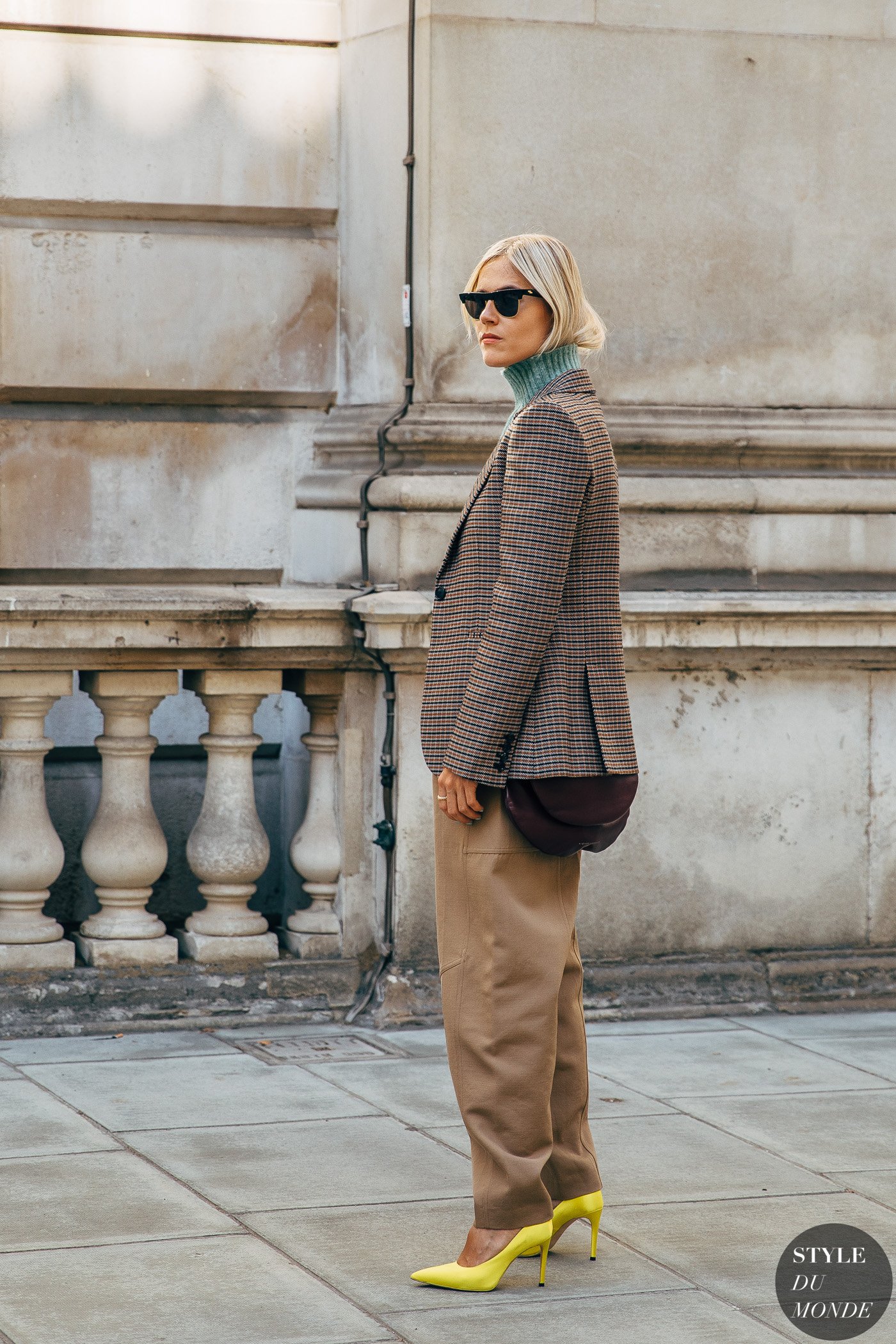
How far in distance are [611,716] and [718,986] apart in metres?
2.53

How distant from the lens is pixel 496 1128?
12.0 ft

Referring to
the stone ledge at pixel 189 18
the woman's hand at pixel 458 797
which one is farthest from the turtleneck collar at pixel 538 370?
the stone ledge at pixel 189 18

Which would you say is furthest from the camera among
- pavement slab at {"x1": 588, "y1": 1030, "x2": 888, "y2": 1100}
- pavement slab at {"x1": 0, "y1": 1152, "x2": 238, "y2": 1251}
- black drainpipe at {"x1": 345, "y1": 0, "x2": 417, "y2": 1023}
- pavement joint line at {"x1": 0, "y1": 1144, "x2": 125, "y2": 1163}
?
black drainpipe at {"x1": 345, "y1": 0, "x2": 417, "y2": 1023}

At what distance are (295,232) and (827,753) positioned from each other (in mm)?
2357

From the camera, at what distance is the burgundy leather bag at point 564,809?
3.66 metres

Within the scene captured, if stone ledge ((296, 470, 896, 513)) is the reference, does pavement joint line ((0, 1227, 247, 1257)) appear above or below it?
below

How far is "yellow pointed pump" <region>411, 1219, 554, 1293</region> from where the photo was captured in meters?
3.65

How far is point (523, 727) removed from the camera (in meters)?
3.68

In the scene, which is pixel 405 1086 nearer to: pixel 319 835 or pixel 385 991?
pixel 385 991

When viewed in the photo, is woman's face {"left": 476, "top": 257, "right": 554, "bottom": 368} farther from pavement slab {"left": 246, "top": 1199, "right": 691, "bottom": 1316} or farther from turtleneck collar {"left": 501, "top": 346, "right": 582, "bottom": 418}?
pavement slab {"left": 246, "top": 1199, "right": 691, "bottom": 1316}

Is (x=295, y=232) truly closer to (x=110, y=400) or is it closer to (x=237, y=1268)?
(x=110, y=400)

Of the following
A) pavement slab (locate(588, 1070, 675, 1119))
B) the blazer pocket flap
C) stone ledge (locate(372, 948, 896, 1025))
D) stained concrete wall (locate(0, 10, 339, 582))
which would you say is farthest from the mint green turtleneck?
stained concrete wall (locate(0, 10, 339, 582))

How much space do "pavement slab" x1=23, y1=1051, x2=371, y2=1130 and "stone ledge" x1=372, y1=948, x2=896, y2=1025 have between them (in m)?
0.63

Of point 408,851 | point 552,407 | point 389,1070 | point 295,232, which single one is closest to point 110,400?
point 295,232
